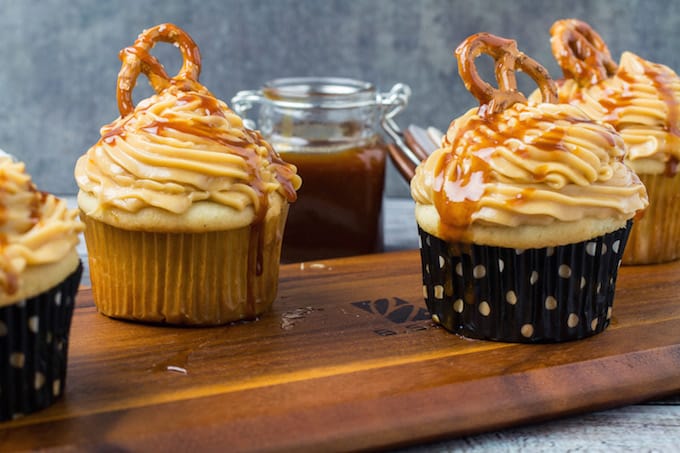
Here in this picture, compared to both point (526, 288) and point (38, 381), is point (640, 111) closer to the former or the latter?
point (526, 288)

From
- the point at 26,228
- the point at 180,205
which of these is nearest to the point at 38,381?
the point at 26,228

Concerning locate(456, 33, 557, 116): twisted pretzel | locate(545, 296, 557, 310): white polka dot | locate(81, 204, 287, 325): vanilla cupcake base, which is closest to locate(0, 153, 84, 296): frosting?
locate(81, 204, 287, 325): vanilla cupcake base

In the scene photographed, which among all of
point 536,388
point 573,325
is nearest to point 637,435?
point 536,388

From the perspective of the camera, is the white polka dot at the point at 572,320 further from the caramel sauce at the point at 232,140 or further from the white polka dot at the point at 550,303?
the caramel sauce at the point at 232,140

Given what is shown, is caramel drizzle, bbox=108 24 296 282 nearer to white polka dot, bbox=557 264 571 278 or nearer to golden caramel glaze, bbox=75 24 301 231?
golden caramel glaze, bbox=75 24 301 231

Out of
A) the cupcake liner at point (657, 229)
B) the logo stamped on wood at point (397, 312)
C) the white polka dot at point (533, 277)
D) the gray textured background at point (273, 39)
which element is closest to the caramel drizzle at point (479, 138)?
the white polka dot at point (533, 277)

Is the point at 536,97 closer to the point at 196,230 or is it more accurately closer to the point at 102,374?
the point at 196,230
